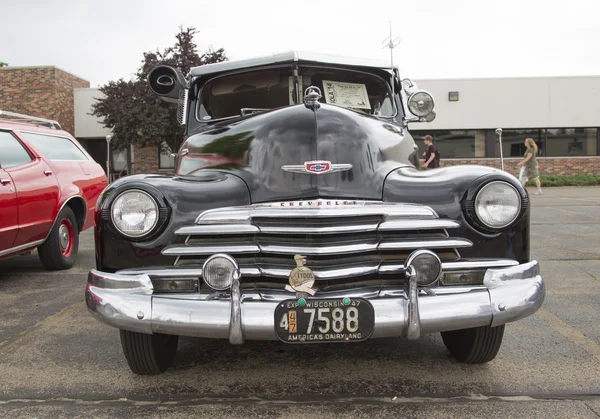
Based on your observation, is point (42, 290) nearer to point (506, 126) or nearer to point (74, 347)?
point (74, 347)

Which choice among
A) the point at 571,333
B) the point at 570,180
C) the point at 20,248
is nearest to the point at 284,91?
the point at 571,333

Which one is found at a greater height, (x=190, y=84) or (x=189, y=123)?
(x=190, y=84)

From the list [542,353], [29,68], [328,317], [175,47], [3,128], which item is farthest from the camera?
[29,68]

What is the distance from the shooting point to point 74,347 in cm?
336

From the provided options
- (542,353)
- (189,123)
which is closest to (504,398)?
(542,353)

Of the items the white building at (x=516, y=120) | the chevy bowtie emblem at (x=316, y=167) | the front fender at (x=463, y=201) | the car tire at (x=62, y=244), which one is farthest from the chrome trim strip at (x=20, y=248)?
the white building at (x=516, y=120)

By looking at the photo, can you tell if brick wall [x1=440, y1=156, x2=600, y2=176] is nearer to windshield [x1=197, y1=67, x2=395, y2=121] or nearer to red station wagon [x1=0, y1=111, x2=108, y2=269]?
red station wagon [x1=0, y1=111, x2=108, y2=269]

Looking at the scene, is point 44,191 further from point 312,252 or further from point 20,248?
point 312,252

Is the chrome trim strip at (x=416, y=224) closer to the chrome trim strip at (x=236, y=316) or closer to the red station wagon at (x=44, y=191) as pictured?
the chrome trim strip at (x=236, y=316)

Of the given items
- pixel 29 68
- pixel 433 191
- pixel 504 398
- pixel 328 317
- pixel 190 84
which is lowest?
pixel 504 398

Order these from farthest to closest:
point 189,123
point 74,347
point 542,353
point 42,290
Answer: point 42,290 < point 189,123 < point 74,347 < point 542,353

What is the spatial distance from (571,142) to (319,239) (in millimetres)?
21798

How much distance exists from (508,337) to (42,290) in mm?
4039

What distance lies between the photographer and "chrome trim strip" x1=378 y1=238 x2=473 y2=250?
95.0 inches
